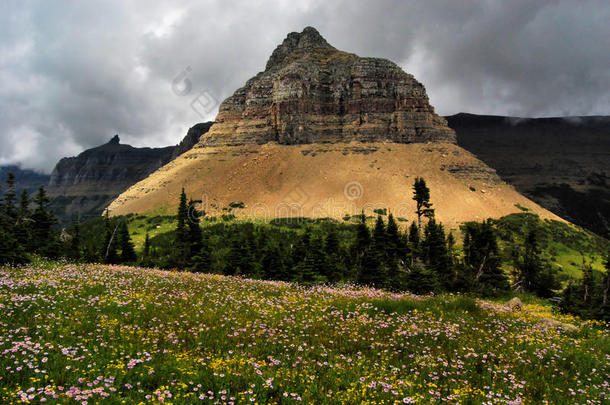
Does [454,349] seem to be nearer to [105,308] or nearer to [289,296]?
[289,296]

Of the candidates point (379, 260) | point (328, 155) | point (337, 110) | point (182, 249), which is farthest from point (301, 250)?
point (337, 110)

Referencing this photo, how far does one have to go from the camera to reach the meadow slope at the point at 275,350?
627 centimetres

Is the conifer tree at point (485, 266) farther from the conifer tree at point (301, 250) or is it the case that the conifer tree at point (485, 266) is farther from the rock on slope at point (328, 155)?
the rock on slope at point (328, 155)

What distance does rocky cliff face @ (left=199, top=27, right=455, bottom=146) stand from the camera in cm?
16138

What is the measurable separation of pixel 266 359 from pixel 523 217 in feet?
419

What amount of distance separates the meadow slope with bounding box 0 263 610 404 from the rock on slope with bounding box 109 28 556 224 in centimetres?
10491

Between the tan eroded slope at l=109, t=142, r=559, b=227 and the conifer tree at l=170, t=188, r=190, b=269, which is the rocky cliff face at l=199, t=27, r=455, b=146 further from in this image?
the conifer tree at l=170, t=188, r=190, b=269

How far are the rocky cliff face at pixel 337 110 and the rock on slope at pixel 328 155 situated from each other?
50cm

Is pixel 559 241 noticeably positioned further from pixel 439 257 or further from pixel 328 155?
pixel 439 257

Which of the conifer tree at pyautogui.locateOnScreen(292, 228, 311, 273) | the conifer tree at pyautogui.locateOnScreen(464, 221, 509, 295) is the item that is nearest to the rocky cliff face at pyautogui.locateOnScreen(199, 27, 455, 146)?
the conifer tree at pyautogui.locateOnScreen(292, 228, 311, 273)

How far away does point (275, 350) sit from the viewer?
27.0 feet

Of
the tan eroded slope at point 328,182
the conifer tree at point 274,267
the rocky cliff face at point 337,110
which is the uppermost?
the rocky cliff face at point 337,110

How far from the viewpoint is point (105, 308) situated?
33.7ft

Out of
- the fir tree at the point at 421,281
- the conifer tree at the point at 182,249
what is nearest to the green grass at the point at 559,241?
the fir tree at the point at 421,281
